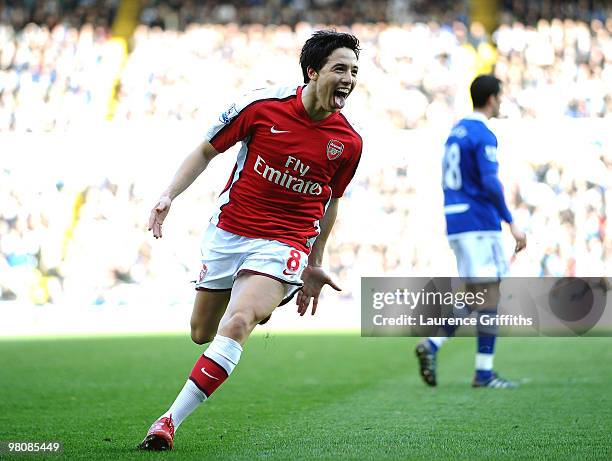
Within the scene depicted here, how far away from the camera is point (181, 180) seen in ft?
16.9

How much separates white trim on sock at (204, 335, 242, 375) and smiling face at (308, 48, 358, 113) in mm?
1206

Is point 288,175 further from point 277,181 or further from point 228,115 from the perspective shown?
point 228,115

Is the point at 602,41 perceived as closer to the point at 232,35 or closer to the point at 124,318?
the point at 232,35

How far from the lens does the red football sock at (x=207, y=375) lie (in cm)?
480

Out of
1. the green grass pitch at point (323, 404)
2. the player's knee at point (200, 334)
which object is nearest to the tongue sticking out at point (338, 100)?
the player's knee at point (200, 334)

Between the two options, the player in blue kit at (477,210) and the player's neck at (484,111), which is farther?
the player's neck at (484,111)

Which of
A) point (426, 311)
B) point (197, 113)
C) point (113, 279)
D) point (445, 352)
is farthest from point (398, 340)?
point (197, 113)

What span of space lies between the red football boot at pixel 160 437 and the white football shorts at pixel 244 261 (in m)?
0.83

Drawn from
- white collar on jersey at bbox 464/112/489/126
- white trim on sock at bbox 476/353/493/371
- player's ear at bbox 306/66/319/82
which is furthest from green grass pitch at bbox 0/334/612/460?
white collar on jersey at bbox 464/112/489/126

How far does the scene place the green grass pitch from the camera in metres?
4.81

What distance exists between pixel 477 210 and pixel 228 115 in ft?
10.3

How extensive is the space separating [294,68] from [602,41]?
19.7ft

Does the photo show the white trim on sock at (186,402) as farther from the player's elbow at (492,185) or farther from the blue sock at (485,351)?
the player's elbow at (492,185)

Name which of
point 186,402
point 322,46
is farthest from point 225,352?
point 322,46
